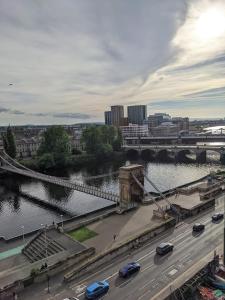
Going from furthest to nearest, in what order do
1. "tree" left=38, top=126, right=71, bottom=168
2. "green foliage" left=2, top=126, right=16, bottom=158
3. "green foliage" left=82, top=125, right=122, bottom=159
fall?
"green foliage" left=82, top=125, right=122, bottom=159 → "green foliage" left=2, top=126, right=16, bottom=158 → "tree" left=38, top=126, right=71, bottom=168

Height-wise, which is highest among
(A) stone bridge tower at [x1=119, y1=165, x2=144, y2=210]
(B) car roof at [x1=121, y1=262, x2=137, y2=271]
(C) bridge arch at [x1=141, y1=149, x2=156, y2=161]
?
(A) stone bridge tower at [x1=119, y1=165, x2=144, y2=210]

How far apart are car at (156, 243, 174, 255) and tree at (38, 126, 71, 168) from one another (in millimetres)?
A: 84522

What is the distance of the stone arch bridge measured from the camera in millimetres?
123188

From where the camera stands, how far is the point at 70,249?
3319cm

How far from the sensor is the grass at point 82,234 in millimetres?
36094

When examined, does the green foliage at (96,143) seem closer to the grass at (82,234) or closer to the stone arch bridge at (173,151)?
the stone arch bridge at (173,151)

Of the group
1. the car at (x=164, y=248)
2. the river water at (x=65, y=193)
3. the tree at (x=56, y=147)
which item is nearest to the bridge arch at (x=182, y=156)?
the river water at (x=65, y=193)

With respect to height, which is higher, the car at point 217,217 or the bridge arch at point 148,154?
the car at point 217,217

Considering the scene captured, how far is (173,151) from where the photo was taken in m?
135

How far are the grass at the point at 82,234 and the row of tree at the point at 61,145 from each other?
75784mm

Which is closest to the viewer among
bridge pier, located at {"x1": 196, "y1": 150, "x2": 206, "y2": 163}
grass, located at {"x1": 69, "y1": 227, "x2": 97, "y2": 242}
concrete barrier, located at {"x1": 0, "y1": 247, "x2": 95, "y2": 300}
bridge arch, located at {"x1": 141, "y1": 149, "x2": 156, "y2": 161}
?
concrete barrier, located at {"x1": 0, "y1": 247, "x2": 95, "y2": 300}

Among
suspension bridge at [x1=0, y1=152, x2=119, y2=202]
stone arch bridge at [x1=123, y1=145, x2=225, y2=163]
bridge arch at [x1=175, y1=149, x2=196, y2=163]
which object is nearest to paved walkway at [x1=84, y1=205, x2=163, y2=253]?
suspension bridge at [x1=0, y1=152, x2=119, y2=202]

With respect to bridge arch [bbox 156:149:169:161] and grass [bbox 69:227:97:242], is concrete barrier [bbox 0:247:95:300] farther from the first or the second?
bridge arch [bbox 156:149:169:161]

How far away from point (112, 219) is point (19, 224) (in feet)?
73.8
